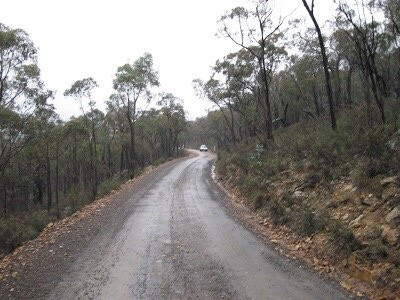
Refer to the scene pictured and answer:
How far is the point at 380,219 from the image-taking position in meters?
7.69

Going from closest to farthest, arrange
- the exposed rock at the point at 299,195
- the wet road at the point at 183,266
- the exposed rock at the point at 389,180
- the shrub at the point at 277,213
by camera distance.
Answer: the wet road at the point at 183,266, the exposed rock at the point at 389,180, the shrub at the point at 277,213, the exposed rock at the point at 299,195

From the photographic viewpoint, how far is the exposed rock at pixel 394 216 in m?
7.21

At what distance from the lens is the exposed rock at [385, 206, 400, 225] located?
284 inches

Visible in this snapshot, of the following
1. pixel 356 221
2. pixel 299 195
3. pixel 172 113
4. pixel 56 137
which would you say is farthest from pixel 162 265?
pixel 172 113

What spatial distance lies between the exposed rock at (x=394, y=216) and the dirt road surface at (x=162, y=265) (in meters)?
1.93

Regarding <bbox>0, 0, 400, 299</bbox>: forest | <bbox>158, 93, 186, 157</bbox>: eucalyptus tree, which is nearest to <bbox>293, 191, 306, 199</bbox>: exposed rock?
<bbox>0, 0, 400, 299</bbox>: forest

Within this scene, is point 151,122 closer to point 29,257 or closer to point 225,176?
Result: point 225,176

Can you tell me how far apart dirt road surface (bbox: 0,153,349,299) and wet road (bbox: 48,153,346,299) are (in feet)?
0.05

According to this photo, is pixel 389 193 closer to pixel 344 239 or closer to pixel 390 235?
pixel 390 235

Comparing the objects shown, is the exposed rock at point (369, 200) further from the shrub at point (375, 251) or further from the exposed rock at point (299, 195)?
the exposed rock at point (299, 195)

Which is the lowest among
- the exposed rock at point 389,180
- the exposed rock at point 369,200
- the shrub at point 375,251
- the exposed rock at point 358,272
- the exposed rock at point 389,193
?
the exposed rock at point 358,272

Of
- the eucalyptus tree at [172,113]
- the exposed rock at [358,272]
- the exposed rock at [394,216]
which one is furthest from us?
the eucalyptus tree at [172,113]

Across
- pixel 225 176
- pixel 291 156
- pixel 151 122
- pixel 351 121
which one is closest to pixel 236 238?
pixel 291 156

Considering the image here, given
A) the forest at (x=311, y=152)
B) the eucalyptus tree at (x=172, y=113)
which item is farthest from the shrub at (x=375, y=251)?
the eucalyptus tree at (x=172, y=113)
